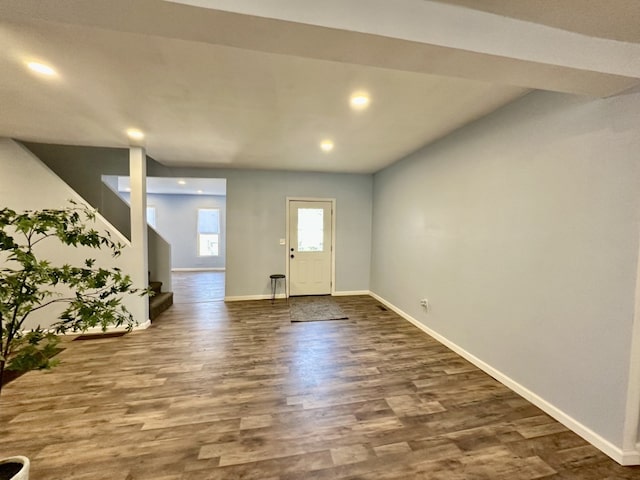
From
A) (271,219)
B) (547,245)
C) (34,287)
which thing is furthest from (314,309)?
(34,287)

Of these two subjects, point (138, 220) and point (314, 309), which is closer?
point (138, 220)

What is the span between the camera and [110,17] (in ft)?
3.76

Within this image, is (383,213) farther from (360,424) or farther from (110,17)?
(110,17)

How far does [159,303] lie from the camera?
448 cm

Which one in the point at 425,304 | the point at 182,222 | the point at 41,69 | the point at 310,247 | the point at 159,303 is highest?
the point at 41,69

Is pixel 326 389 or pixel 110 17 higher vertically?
pixel 110 17

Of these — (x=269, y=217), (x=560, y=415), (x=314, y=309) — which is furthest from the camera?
(x=269, y=217)

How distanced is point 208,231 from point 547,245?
29.2 ft

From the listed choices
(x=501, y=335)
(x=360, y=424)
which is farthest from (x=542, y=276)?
(x=360, y=424)

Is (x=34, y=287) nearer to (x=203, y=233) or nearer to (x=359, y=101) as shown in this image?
(x=359, y=101)

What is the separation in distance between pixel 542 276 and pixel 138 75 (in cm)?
344

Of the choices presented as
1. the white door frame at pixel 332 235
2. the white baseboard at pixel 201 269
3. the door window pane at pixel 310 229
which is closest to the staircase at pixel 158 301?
the white door frame at pixel 332 235

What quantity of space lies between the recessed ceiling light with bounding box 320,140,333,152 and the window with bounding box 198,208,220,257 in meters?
6.25

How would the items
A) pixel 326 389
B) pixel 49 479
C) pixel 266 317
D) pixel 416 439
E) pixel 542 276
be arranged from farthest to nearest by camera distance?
pixel 266 317, pixel 326 389, pixel 542 276, pixel 416 439, pixel 49 479
